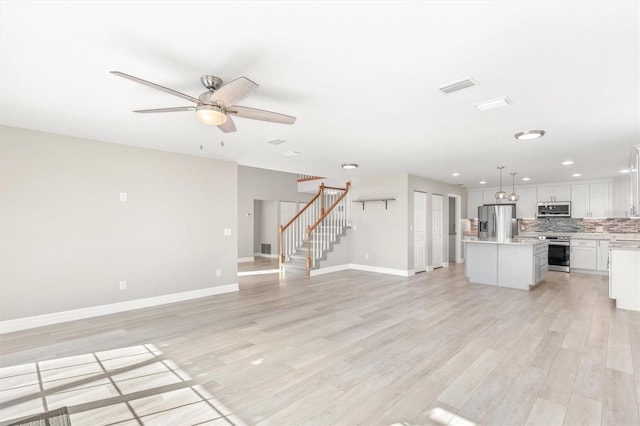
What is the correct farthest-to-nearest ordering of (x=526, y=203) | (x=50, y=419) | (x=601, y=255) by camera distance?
(x=526, y=203)
(x=601, y=255)
(x=50, y=419)

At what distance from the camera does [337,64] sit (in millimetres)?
2295

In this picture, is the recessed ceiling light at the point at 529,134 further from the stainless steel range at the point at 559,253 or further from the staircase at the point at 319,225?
the stainless steel range at the point at 559,253

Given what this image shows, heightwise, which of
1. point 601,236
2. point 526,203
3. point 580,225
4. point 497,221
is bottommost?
point 601,236

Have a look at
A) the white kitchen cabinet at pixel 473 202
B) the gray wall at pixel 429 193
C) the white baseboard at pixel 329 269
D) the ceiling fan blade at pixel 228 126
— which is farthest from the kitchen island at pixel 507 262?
the ceiling fan blade at pixel 228 126

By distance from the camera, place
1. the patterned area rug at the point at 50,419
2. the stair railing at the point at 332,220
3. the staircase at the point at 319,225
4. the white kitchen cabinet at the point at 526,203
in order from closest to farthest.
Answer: the patterned area rug at the point at 50,419 → the stair railing at the point at 332,220 → the staircase at the point at 319,225 → the white kitchen cabinet at the point at 526,203

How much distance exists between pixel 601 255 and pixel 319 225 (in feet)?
23.9

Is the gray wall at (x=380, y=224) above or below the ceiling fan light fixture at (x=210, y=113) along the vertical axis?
below

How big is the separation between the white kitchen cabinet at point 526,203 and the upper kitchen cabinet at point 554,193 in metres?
0.16

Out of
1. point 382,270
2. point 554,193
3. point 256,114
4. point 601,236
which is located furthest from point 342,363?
point 554,193

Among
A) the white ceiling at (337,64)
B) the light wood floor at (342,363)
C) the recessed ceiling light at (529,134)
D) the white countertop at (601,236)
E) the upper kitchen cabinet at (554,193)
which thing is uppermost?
the white ceiling at (337,64)

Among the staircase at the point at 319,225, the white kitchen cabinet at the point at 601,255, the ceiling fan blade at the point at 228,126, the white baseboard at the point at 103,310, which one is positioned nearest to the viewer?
the ceiling fan blade at the point at 228,126

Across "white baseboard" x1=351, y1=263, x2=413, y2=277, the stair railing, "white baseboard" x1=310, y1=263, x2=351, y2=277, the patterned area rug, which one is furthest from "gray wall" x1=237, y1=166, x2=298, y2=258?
the patterned area rug

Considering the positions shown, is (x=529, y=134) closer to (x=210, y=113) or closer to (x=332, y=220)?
(x=210, y=113)

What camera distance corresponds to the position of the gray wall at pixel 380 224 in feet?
24.8
